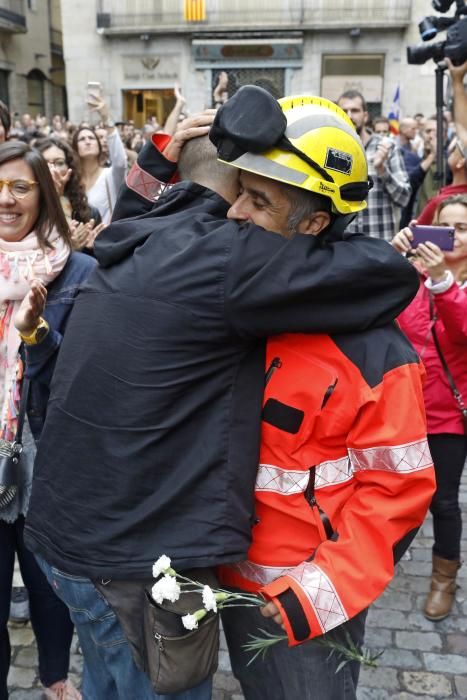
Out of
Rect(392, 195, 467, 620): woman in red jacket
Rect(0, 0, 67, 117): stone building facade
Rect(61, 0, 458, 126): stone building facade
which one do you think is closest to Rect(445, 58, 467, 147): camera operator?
Rect(392, 195, 467, 620): woman in red jacket

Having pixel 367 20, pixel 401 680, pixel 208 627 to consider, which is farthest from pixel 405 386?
pixel 367 20

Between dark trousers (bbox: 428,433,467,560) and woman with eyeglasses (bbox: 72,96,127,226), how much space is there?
3343 mm

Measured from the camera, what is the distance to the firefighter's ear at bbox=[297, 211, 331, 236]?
1621 mm

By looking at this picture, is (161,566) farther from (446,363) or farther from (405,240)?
(446,363)

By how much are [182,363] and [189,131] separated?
0.71m

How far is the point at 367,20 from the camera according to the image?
79.7 feet

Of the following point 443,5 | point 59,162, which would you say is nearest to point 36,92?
point 59,162

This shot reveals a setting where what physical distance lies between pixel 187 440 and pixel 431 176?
241 inches

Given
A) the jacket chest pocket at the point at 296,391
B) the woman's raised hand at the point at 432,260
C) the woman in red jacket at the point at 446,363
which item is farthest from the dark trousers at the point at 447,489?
the jacket chest pocket at the point at 296,391

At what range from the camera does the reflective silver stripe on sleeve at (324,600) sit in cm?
155

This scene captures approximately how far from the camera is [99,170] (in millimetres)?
5883

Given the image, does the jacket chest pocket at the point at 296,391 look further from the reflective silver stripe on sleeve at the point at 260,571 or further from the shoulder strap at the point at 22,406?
the shoulder strap at the point at 22,406

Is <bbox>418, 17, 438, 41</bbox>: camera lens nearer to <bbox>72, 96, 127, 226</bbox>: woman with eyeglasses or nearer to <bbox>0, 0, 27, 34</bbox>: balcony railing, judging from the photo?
<bbox>72, 96, 127, 226</bbox>: woman with eyeglasses

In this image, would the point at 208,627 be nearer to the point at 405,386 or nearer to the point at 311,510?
the point at 311,510
